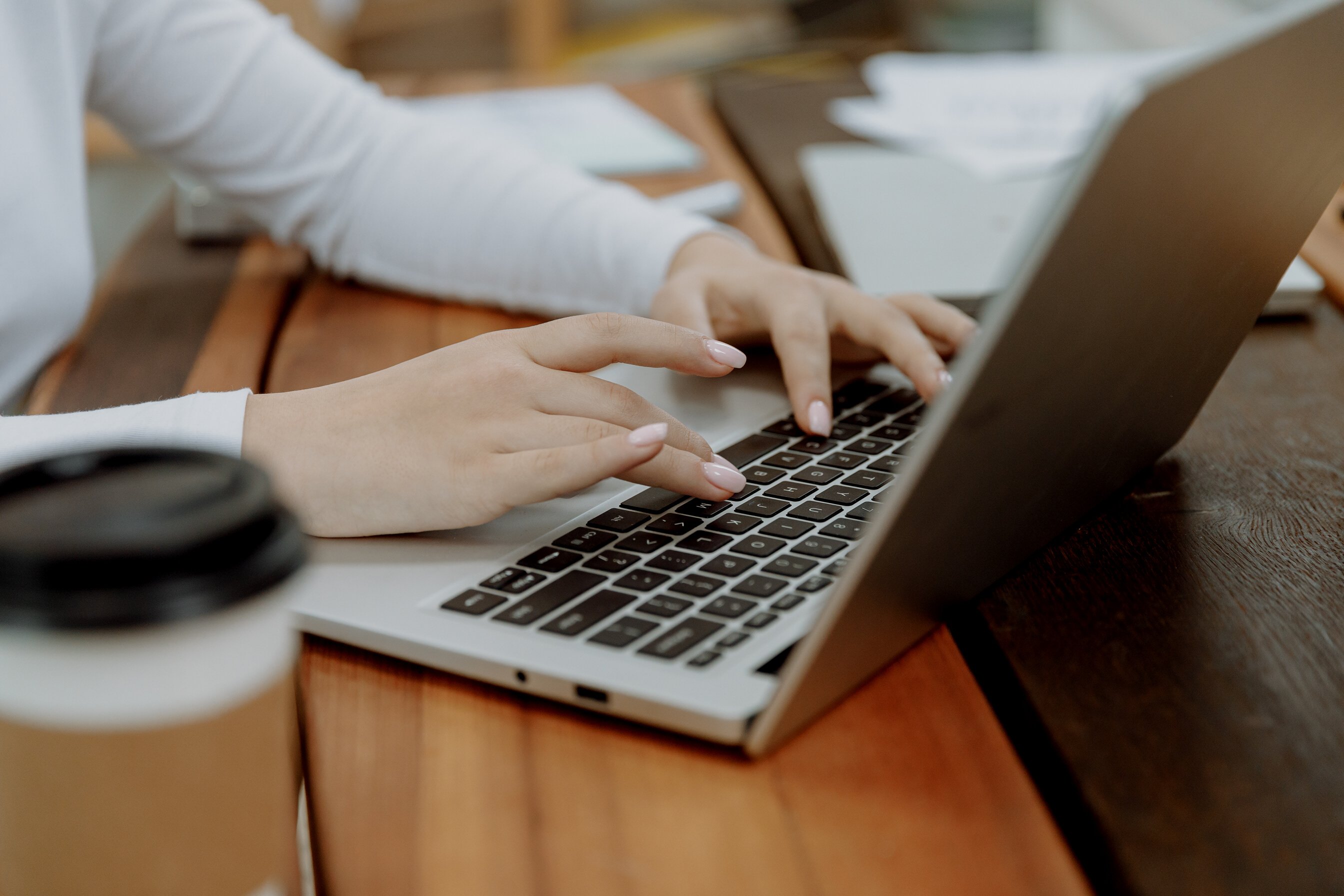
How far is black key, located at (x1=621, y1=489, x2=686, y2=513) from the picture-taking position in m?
0.49

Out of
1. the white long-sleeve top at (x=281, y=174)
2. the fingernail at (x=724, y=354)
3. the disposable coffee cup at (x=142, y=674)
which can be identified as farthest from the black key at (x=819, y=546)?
the white long-sleeve top at (x=281, y=174)

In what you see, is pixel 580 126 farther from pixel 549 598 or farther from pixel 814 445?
pixel 549 598

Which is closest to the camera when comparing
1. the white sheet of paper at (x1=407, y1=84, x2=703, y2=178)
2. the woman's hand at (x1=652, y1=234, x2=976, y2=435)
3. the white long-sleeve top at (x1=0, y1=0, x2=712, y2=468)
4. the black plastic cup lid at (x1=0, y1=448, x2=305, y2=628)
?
the black plastic cup lid at (x1=0, y1=448, x2=305, y2=628)

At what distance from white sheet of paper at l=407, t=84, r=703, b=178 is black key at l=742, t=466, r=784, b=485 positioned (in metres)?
0.50

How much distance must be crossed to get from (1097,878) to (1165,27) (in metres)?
Result: 1.55

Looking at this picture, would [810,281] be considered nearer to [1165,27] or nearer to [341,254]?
[341,254]

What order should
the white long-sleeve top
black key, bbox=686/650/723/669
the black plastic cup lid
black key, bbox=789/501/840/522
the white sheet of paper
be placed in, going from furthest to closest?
the white sheet of paper
the white long-sleeve top
black key, bbox=789/501/840/522
black key, bbox=686/650/723/669
the black plastic cup lid

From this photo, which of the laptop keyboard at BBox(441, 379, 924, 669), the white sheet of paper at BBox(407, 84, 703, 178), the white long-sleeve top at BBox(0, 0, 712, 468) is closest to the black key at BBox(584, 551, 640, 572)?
the laptop keyboard at BBox(441, 379, 924, 669)

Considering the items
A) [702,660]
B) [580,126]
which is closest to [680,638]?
[702,660]

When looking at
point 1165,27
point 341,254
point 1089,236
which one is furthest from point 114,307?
point 1165,27

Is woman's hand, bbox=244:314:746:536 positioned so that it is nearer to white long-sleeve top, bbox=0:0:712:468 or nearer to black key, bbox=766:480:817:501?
black key, bbox=766:480:817:501

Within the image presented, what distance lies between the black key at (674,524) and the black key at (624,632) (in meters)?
0.07

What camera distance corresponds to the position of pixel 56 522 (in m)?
0.24

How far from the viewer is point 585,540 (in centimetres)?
46
